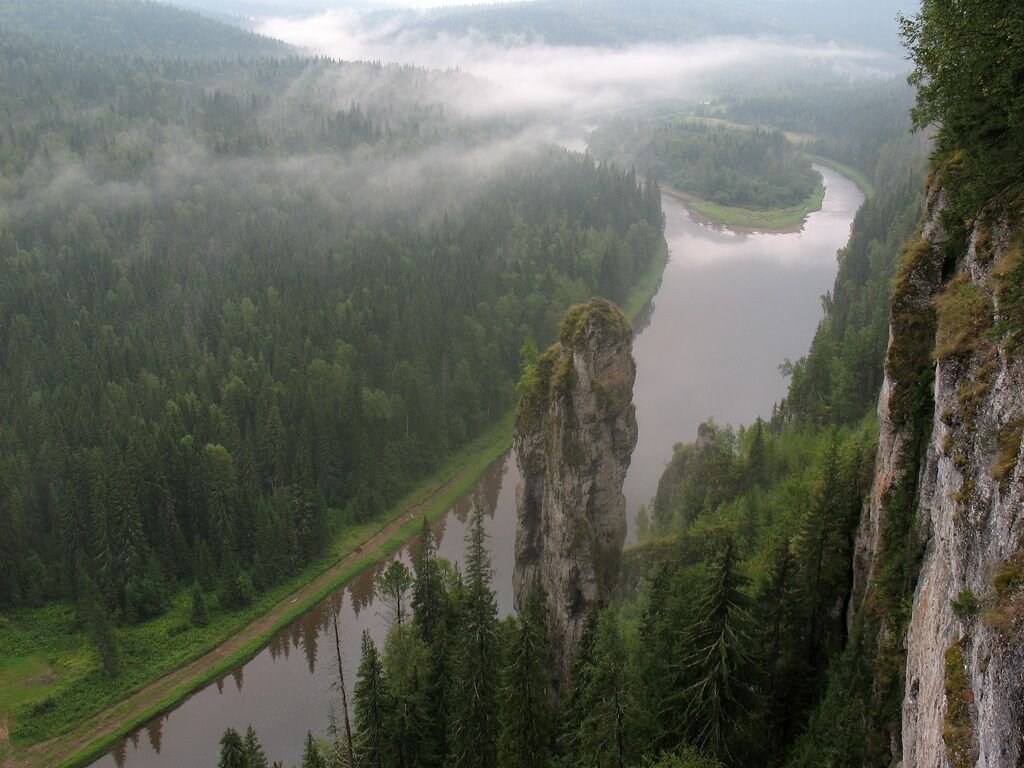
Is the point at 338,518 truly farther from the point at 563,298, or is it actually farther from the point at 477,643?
the point at 563,298

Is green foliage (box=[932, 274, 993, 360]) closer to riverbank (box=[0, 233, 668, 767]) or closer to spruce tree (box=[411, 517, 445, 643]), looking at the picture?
spruce tree (box=[411, 517, 445, 643])

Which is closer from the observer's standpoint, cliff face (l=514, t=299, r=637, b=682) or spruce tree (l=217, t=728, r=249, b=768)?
spruce tree (l=217, t=728, r=249, b=768)

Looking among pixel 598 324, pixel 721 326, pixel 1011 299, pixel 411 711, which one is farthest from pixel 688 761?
pixel 721 326

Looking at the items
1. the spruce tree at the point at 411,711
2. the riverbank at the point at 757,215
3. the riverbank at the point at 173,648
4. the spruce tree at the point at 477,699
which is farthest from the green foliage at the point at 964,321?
the riverbank at the point at 757,215

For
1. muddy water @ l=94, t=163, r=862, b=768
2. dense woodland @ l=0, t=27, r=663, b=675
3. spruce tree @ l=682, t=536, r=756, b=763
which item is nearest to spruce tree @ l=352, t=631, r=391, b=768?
muddy water @ l=94, t=163, r=862, b=768

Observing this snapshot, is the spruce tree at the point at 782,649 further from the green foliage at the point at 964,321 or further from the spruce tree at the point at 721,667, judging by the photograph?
the green foliage at the point at 964,321

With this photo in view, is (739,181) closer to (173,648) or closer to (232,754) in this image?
(173,648)
